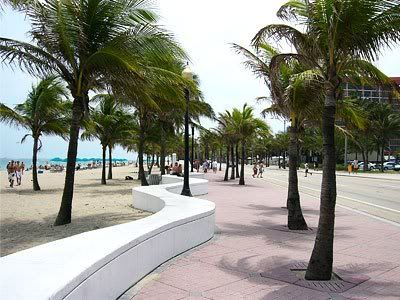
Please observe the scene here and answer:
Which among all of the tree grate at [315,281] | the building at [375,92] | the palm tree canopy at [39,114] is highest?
the palm tree canopy at [39,114]

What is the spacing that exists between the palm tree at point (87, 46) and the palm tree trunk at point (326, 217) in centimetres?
562

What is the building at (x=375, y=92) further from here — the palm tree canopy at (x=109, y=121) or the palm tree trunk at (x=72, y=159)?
the palm tree canopy at (x=109, y=121)

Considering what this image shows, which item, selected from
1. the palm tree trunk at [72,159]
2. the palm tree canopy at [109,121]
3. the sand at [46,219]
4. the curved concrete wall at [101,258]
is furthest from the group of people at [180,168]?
the curved concrete wall at [101,258]

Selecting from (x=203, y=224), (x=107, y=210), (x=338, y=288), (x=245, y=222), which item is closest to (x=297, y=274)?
(x=338, y=288)

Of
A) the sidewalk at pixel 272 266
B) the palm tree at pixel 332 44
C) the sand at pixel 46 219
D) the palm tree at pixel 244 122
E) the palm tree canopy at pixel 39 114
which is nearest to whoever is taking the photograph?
the sidewalk at pixel 272 266

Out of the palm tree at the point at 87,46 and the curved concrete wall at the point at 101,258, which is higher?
the palm tree at the point at 87,46

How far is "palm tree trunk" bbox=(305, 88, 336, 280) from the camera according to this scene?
6145 millimetres

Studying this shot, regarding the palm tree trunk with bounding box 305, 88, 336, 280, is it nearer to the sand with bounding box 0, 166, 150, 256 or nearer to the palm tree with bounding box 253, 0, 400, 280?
the palm tree with bounding box 253, 0, 400, 280

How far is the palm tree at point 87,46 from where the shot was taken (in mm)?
10734

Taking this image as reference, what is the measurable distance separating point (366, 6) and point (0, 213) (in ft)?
39.7

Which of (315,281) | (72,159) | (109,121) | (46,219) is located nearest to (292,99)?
(315,281)

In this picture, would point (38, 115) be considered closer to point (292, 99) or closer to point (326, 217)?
point (292, 99)

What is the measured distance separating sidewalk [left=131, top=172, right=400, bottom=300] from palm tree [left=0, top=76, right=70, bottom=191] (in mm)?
13755

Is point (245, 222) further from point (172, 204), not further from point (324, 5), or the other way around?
point (324, 5)
